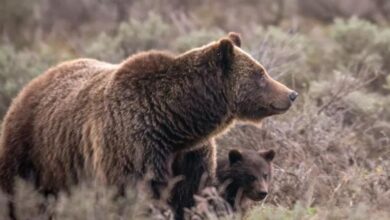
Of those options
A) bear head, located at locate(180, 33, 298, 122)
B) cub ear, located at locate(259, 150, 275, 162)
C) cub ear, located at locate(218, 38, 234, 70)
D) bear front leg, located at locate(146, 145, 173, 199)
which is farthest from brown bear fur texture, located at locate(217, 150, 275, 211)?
cub ear, located at locate(218, 38, 234, 70)

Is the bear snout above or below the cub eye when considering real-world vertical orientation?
below

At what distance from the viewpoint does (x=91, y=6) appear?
22.9m

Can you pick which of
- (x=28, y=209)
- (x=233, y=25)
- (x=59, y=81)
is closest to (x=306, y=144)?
(x=59, y=81)

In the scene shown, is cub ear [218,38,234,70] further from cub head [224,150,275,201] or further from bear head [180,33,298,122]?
cub head [224,150,275,201]

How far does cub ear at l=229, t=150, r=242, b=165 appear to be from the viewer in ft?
30.4

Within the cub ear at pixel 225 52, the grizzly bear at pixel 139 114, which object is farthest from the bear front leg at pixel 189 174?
the cub ear at pixel 225 52

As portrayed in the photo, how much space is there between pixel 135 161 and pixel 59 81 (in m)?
1.45

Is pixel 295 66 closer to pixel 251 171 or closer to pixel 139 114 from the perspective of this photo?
pixel 251 171

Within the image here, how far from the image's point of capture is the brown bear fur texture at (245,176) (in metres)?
9.06

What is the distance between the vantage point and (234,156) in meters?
9.30

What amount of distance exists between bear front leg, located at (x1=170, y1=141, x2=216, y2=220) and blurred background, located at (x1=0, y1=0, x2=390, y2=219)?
1.90 feet

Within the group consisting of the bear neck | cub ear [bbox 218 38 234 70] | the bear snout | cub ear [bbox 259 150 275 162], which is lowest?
the bear snout

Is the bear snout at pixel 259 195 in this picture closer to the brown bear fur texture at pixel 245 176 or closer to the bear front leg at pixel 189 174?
the brown bear fur texture at pixel 245 176

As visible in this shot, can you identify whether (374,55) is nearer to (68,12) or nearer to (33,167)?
(33,167)
